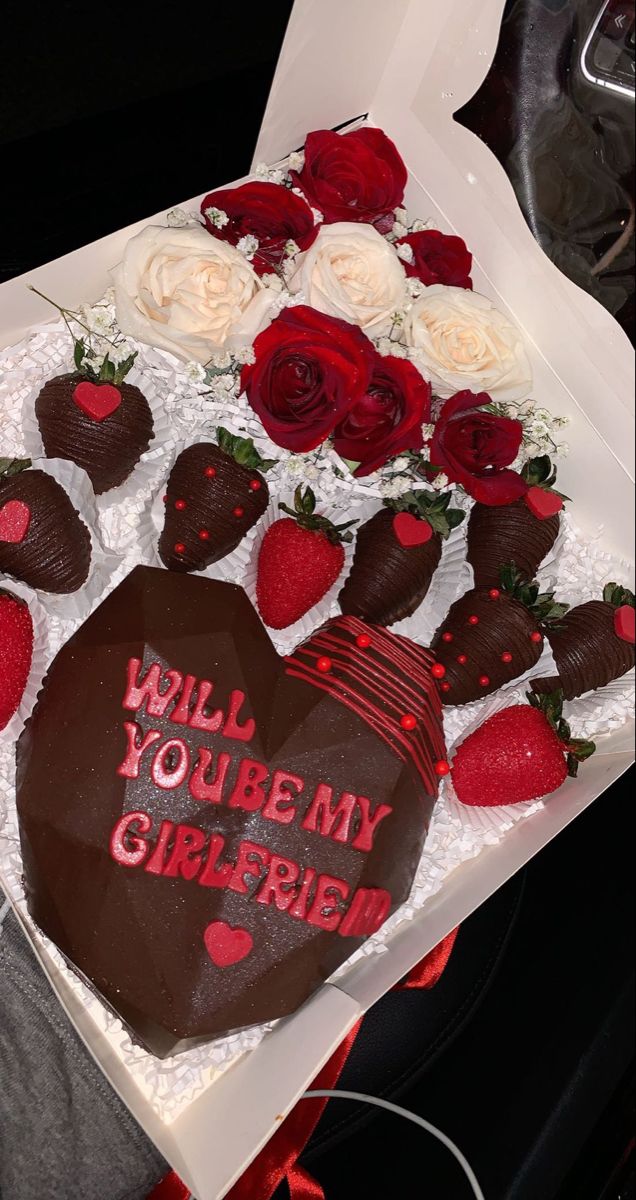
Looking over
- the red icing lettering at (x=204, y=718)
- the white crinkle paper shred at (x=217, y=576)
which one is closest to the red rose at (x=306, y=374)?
the white crinkle paper shred at (x=217, y=576)

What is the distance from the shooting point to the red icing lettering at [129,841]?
5.19 feet

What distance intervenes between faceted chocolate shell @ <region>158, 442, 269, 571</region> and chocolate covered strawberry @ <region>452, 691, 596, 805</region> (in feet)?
2.02

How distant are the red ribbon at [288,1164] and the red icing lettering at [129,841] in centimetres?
72

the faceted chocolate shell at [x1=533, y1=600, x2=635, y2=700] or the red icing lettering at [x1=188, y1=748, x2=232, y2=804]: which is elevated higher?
the faceted chocolate shell at [x1=533, y1=600, x2=635, y2=700]

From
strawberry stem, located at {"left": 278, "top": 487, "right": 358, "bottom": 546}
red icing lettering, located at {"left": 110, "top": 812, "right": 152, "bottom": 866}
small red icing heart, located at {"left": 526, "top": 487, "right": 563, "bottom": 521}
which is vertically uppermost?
small red icing heart, located at {"left": 526, "top": 487, "right": 563, "bottom": 521}

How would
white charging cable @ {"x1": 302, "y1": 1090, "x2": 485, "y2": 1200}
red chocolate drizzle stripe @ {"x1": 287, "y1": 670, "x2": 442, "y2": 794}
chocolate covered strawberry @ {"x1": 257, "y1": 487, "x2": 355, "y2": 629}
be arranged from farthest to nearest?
white charging cable @ {"x1": 302, "y1": 1090, "x2": 485, "y2": 1200} → chocolate covered strawberry @ {"x1": 257, "y1": 487, "x2": 355, "y2": 629} → red chocolate drizzle stripe @ {"x1": 287, "y1": 670, "x2": 442, "y2": 794}

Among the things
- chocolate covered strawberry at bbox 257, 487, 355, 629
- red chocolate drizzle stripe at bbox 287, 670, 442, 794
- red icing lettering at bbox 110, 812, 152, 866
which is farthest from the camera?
chocolate covered strawberry at bbox 257, 487, 355, 629

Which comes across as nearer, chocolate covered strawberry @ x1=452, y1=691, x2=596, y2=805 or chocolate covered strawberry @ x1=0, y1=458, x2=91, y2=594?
chocolate covered strawberry @ x1=0, y1=458, x2=91, y2=594

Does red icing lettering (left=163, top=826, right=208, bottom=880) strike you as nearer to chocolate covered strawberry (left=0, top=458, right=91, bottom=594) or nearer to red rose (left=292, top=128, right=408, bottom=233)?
chocolate covered strawberry (left=0, top=458, right=91, bottom=594)

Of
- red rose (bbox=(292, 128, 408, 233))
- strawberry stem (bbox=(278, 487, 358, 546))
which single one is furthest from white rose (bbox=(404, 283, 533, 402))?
strawberry stem (bbox=(278, 487, 358, 546))

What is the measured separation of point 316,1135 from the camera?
2018mm

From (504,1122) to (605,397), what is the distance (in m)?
1.49

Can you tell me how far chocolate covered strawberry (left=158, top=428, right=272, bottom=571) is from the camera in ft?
5.82

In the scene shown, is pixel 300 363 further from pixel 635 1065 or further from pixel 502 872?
pixel 635 1065
